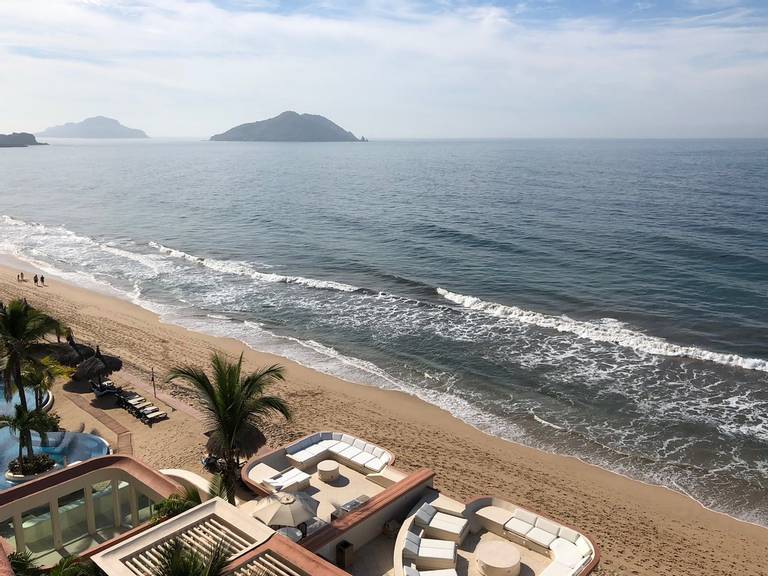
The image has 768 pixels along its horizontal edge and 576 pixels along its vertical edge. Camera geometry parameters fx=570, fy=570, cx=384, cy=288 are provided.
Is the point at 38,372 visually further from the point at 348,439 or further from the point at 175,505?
the point at 348,439

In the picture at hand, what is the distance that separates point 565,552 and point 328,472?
6.21 m

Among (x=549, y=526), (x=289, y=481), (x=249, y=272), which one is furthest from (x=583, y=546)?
(x=249, y=272)

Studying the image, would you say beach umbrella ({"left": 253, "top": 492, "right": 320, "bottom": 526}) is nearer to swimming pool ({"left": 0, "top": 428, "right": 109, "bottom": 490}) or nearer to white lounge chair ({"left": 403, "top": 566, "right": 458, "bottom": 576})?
white lounge chair ({"left": 403, "top": 566, "right": 458, "bottom": 576})

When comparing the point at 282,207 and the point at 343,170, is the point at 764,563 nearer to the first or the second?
the point at 282,207

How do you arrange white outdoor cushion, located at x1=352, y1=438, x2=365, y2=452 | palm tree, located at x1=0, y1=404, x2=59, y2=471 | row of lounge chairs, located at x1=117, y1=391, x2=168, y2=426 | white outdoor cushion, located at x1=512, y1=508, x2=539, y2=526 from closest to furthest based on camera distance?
1. white outdoor cushion, located at x1=512, y1=508, x2=539, y2=526
2. palm tree, located at x1=0, y1=404, x2=59, y2=471
3. white outdoor cushion, located at x1=352, y1=438, x2=365, y2=452
4. row of lounge chairs, located at x1=117, y1=391, x2=168, y2=426

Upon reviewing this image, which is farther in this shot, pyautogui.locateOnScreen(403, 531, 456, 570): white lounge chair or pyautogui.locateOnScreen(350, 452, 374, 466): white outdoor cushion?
pyautogui.locateOnScreen(350, 452, 374, 466): white outdoor cushion

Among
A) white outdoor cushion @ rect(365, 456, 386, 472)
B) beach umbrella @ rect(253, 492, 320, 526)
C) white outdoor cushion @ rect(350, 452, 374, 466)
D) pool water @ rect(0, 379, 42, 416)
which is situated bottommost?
pool water @ rect(0, 379, 42, 416)

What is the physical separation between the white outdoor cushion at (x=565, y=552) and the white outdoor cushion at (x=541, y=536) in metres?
0.10

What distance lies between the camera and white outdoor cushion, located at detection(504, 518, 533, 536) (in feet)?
41.8

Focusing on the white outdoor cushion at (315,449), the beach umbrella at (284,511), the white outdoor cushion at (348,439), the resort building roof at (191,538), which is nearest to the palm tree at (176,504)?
the resort building roof at (191,538)

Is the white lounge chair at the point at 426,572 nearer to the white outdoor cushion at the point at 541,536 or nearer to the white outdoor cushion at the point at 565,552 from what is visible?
the white outdoor cushion at the point at 541,536

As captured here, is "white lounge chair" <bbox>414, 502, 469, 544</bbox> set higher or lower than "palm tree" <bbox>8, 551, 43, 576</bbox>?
lower

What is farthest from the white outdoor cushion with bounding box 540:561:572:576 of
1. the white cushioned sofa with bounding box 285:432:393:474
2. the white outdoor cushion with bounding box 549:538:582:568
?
the white cushioned sofa with bounding box 285:432:393:474

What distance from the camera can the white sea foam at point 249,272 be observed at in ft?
136
